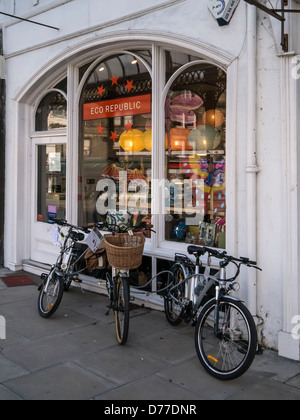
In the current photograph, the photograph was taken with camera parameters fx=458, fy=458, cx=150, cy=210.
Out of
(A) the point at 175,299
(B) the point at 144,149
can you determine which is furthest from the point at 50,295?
(B) the point at 144,149

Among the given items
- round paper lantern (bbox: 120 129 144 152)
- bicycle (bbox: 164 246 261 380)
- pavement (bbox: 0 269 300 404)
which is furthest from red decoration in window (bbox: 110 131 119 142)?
pavement (bbox: 0 269 300 404)

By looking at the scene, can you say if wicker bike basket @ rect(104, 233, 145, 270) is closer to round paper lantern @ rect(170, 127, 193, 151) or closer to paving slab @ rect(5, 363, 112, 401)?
paving slab @ rect(5, 363, 112, 401)

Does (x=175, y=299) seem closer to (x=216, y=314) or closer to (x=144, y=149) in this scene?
(x=216, y=314)

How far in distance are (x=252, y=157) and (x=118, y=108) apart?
110 inches

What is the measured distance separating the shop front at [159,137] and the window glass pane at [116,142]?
0.02 m

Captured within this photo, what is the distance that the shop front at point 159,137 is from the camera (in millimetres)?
4766

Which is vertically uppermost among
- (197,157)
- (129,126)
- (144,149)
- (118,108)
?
(118,108)

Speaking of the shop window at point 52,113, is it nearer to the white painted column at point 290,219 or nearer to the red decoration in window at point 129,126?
the red decoration in window at point 129,126

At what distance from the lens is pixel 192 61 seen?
230 inches

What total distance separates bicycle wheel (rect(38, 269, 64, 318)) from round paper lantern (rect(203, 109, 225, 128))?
107 inches

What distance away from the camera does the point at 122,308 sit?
4867 mm

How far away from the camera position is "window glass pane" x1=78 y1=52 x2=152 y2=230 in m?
6.57

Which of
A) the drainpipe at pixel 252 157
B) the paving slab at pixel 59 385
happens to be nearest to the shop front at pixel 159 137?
the drainpipe at pixel 252 157
